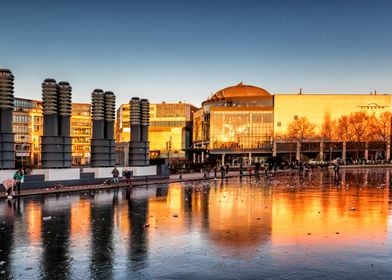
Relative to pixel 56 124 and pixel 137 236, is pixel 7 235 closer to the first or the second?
pixel 137 236

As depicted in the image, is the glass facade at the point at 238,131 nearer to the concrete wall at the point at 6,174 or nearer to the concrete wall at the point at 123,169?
the concrete wall at the point at 123,169

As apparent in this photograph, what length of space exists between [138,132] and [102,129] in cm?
535

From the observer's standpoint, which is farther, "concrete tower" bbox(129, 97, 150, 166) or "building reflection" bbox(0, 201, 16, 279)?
"concrete tower" bbox(129, 97, 150, 166)

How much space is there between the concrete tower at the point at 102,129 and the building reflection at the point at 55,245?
74.0 feet

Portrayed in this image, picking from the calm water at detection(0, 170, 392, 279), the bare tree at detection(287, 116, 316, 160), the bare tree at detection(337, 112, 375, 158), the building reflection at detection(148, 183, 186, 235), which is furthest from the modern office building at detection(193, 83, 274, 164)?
the calm water at detection(0, 170, 392, 279)

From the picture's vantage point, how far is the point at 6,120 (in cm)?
3556

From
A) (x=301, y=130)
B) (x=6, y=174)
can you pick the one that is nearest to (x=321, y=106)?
(x=301, y=130)

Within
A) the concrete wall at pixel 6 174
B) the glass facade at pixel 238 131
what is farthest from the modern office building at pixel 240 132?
the concrete wall at pixel 6 174

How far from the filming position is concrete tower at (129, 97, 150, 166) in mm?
50188

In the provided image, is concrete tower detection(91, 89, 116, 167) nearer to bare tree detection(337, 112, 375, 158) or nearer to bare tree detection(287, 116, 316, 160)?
bare tree detection(287, 116, 316, 160)

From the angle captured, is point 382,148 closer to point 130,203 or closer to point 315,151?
point 315,151

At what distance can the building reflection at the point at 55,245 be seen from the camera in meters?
11.8

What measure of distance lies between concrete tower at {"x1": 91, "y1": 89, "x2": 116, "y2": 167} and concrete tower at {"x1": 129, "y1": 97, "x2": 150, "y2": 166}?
3.34 metres

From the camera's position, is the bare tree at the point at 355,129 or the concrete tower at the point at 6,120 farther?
the bare tree at the point at 355,129
